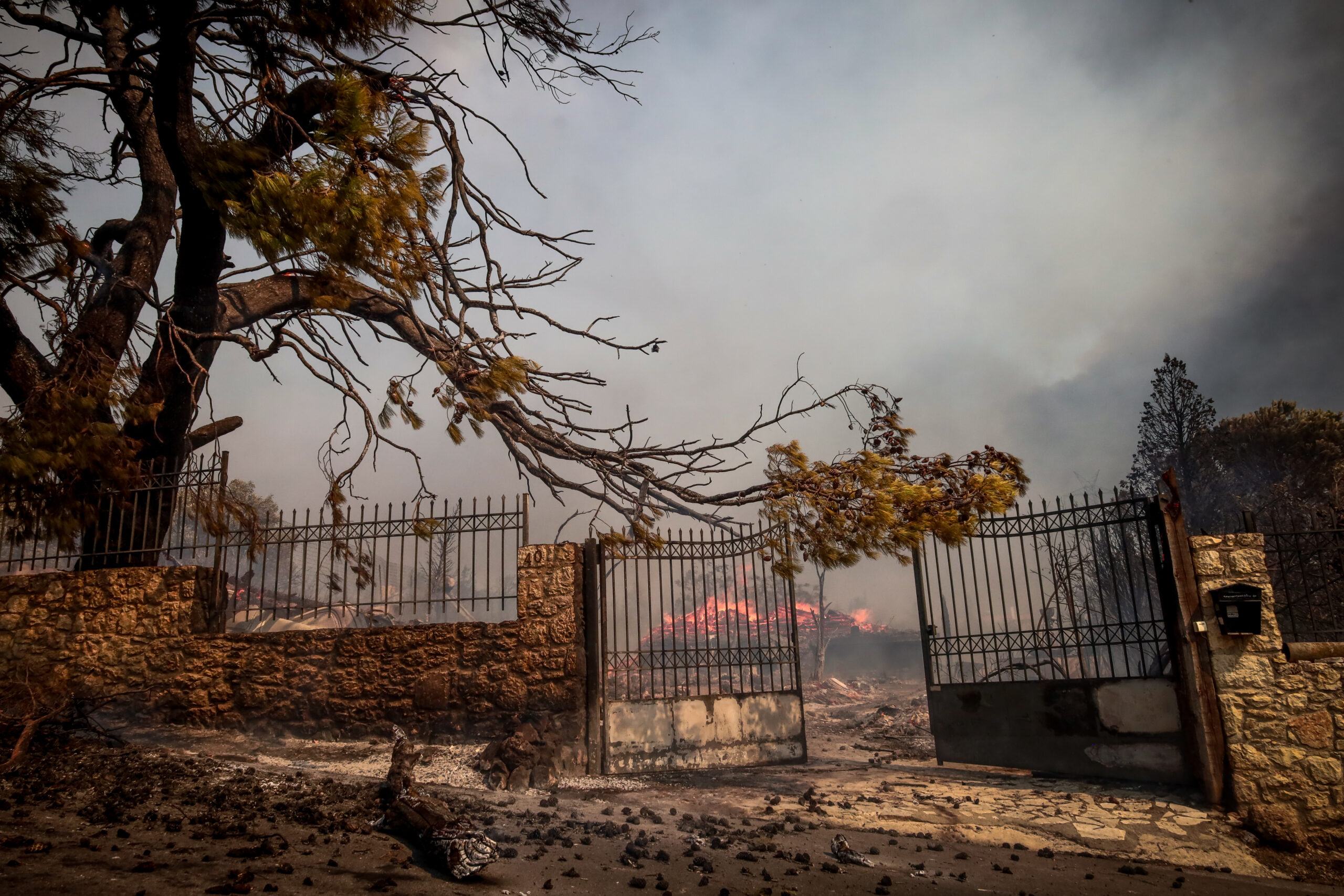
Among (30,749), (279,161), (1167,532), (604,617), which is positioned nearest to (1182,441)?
(1167,532)

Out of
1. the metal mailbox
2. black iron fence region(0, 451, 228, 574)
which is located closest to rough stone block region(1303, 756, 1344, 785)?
the metal mailbox

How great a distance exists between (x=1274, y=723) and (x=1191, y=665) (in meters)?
0.73

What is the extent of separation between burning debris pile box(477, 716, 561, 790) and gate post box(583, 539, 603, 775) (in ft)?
1.43

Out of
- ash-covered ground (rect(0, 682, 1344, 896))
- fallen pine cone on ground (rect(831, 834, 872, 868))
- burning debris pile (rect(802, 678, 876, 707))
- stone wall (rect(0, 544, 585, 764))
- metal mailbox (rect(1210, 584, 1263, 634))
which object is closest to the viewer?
ash-covered ground (rect(0, 682, 1344, 896))

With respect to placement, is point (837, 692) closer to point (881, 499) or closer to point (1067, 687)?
point (1067, 687)

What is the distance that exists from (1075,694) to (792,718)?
3162 mm

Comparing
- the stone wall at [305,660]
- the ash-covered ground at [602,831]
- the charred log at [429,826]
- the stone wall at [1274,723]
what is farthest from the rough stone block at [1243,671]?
the charred log at [429,826]

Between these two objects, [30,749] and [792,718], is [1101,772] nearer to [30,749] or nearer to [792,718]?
[792,718]

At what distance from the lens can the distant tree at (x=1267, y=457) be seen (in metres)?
21.4

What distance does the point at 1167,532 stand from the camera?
7.19m

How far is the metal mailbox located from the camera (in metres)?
6.59

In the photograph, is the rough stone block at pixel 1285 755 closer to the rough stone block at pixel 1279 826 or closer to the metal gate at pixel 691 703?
the rough stone block at pixel 1279 826

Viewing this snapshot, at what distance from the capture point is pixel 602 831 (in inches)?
217

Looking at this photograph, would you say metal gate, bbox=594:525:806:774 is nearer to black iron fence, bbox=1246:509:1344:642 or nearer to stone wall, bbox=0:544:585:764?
stone wall, bbox=0:544:585:764
